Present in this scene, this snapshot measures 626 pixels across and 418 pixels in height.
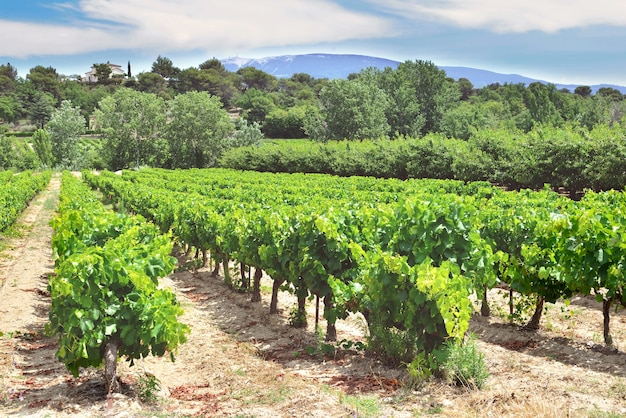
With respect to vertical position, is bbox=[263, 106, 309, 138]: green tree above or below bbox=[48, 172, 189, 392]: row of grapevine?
above

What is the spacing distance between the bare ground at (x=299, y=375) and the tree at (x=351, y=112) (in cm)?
6072

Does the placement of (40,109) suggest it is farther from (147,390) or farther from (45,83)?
(147,390)

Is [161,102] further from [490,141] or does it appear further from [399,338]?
[399,338]

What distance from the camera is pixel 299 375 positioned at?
803 cm

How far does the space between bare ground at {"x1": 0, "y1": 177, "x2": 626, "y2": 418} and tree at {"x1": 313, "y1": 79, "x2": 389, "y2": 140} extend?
60718mm

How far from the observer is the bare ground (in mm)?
6316

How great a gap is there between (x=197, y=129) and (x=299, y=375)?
65.5 meters

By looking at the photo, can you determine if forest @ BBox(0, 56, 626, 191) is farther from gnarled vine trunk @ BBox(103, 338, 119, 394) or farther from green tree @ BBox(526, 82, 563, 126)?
gnarled vine trunk @ BBox(103, 338, 119, 394)

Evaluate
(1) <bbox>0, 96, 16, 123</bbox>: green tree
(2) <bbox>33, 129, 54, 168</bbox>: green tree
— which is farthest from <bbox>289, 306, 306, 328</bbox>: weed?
(1) <bbox>0, 96, 16, 123</bbox>: green tree

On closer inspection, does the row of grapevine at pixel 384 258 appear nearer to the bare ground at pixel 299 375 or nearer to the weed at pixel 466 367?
the weed at pixel 466 367

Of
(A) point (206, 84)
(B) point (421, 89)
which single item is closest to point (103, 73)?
(A) point (206, 84)

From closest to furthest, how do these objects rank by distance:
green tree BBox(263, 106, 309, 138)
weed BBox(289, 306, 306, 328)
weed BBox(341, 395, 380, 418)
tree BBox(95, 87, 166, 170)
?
weed BBox(341, 395, 380, 418) < weed BBox(289, 306, 306, 328) < tree BBox(95, 87, 166, 170) < green tree BBox(263, 106, 309, 138)

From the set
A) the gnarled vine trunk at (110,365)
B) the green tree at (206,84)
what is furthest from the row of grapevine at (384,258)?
the green tree at (206,84)

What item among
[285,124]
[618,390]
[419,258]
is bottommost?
[618,390]
